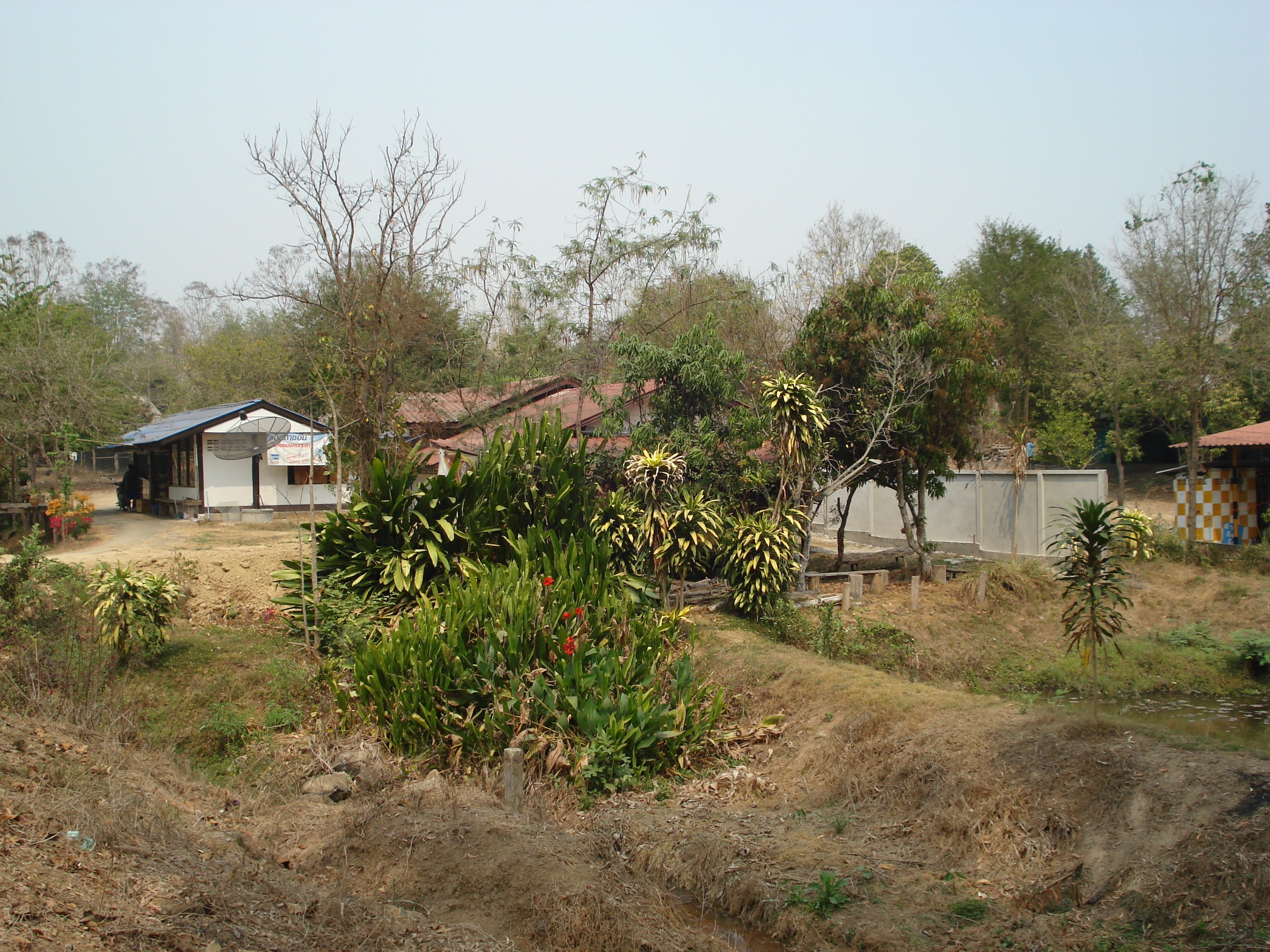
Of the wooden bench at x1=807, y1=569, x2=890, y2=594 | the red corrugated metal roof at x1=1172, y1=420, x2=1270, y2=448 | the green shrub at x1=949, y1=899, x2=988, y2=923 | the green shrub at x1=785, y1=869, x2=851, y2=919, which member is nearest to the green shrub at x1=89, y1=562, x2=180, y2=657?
the green shrub at x1=785, y1=869, x2=851, y2=919

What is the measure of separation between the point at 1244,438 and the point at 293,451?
65.3ft

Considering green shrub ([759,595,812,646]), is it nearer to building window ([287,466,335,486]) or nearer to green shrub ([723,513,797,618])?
green shrub ([723,513,797,618])

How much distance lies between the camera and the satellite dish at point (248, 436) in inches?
808

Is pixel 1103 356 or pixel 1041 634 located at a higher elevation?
pixel 1103 356

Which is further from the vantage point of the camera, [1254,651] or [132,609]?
[1254,651]

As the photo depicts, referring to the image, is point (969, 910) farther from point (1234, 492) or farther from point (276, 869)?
Result: point (1234, 492)

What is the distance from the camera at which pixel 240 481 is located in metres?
21.5

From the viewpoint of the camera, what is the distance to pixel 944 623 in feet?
39.9

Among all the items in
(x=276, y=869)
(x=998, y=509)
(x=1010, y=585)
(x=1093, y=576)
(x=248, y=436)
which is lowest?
(x=276, y=869)

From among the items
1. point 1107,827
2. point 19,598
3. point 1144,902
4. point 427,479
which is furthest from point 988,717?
point 19,598

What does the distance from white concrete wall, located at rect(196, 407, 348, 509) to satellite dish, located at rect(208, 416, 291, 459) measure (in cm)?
12

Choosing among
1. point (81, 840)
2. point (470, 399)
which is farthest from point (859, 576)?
point (81, 840)

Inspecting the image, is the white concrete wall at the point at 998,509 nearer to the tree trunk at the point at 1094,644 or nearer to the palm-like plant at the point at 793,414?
the palm-like plant at the point at 793,414

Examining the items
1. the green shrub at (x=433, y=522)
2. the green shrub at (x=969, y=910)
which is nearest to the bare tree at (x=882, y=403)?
the green shrub at (x=433, y=522)
